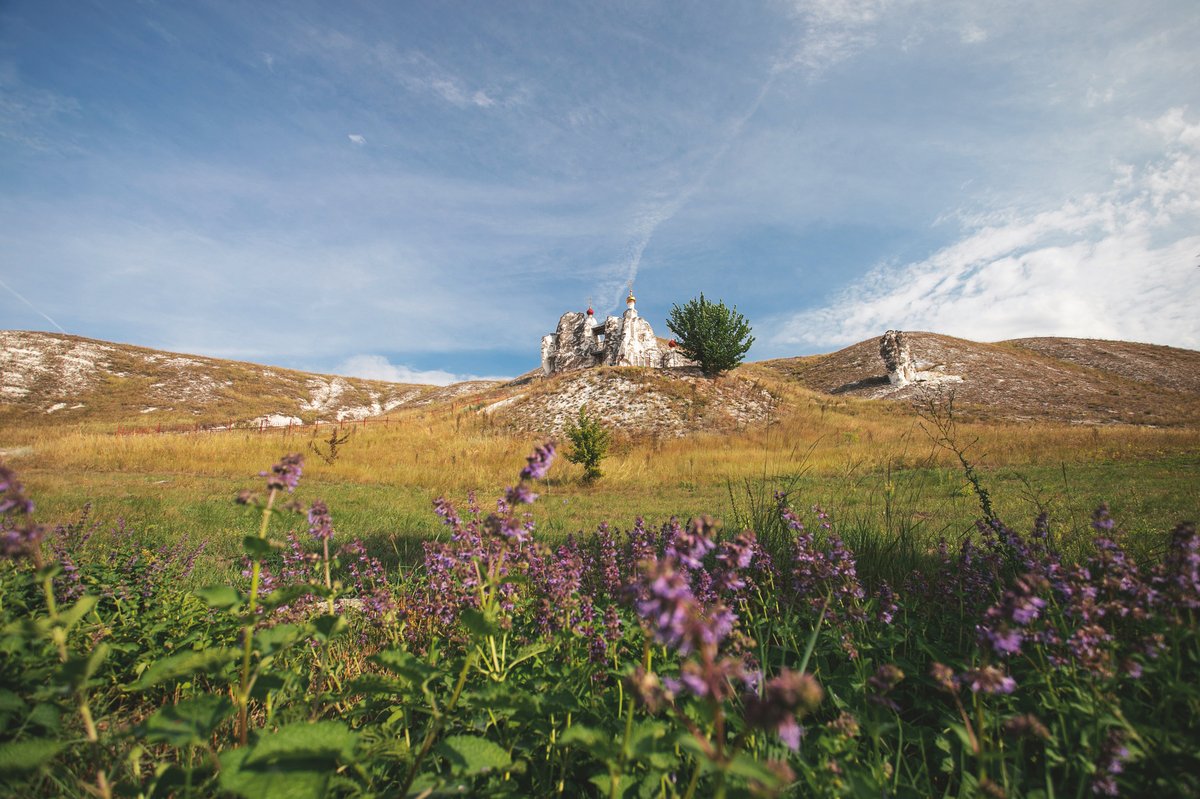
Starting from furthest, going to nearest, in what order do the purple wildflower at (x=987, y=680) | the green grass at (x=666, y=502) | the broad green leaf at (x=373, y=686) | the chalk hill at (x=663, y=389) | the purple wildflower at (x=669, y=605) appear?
the chalk hill at (x=663, y=389), the green grass at (x=666, y=502), the broad green leaf at (x=373, y=686), the purple wildflower at (x=987, y=680), the purple wildflower at (x=669, y=605)

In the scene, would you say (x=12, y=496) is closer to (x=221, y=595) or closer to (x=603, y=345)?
(x=221, y=595)

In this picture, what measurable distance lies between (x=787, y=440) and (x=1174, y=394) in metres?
38.9

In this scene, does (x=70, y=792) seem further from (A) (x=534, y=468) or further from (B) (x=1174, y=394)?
(B) (x=1174, y=394)

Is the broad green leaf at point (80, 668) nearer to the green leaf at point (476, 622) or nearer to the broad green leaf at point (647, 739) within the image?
the green leaf at point (476, 622)

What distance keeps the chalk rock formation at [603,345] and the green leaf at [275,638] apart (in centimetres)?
3893

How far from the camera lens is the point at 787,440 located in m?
21.4

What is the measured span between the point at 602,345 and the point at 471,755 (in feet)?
144

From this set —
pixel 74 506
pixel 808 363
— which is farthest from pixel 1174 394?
pixel 74 506

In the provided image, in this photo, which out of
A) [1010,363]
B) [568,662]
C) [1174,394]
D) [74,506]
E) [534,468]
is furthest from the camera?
[1010,363]

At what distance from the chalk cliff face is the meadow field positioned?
3516 cm

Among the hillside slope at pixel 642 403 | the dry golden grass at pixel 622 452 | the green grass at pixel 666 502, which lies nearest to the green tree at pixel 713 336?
the hillside slope at pixel 642 403

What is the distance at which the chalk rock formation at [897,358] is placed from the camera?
41.9 m

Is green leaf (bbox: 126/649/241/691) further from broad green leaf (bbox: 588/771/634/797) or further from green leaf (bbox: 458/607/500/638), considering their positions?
broad green leaf (bbox: 588/771/634/797)

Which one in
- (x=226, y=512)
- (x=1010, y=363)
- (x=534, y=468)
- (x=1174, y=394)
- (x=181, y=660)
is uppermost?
(x=1010, y=363)
